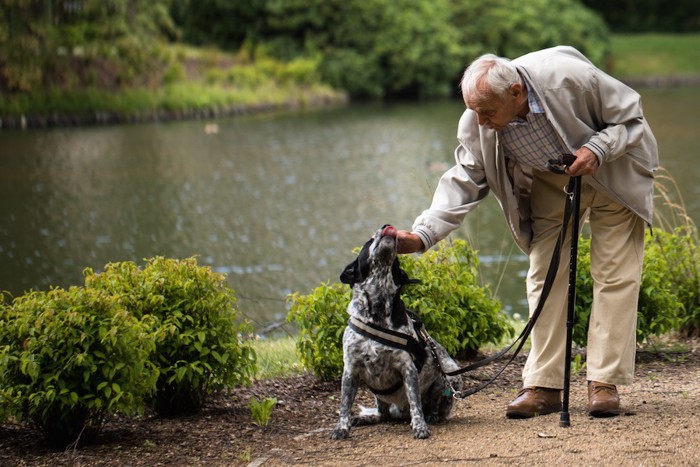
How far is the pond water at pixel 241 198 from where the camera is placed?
13.3 meters

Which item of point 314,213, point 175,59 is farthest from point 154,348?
point 175,59

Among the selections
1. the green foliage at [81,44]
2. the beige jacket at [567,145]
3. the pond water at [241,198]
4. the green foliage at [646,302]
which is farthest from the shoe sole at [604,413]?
the green foliage at [81,44]

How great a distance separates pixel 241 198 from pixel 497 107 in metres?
15.1

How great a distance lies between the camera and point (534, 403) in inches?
209

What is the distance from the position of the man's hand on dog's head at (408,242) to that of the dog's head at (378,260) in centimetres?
4

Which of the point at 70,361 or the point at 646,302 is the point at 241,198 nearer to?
the point at 646,302

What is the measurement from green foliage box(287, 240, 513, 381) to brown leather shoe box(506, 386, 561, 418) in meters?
1.01

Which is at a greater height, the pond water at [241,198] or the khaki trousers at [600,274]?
the khaki trousers at [600,274]

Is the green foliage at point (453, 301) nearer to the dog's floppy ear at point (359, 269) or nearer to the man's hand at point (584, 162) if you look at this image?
the dog's floppy ear at point (359, 269)

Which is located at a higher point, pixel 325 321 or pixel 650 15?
pixel 325 321

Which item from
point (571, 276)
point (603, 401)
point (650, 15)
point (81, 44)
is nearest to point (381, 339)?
point (571, 276)

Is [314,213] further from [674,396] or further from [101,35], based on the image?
[101,35]

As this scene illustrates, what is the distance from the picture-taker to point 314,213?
17922 mm

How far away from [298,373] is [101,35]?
29.1m
